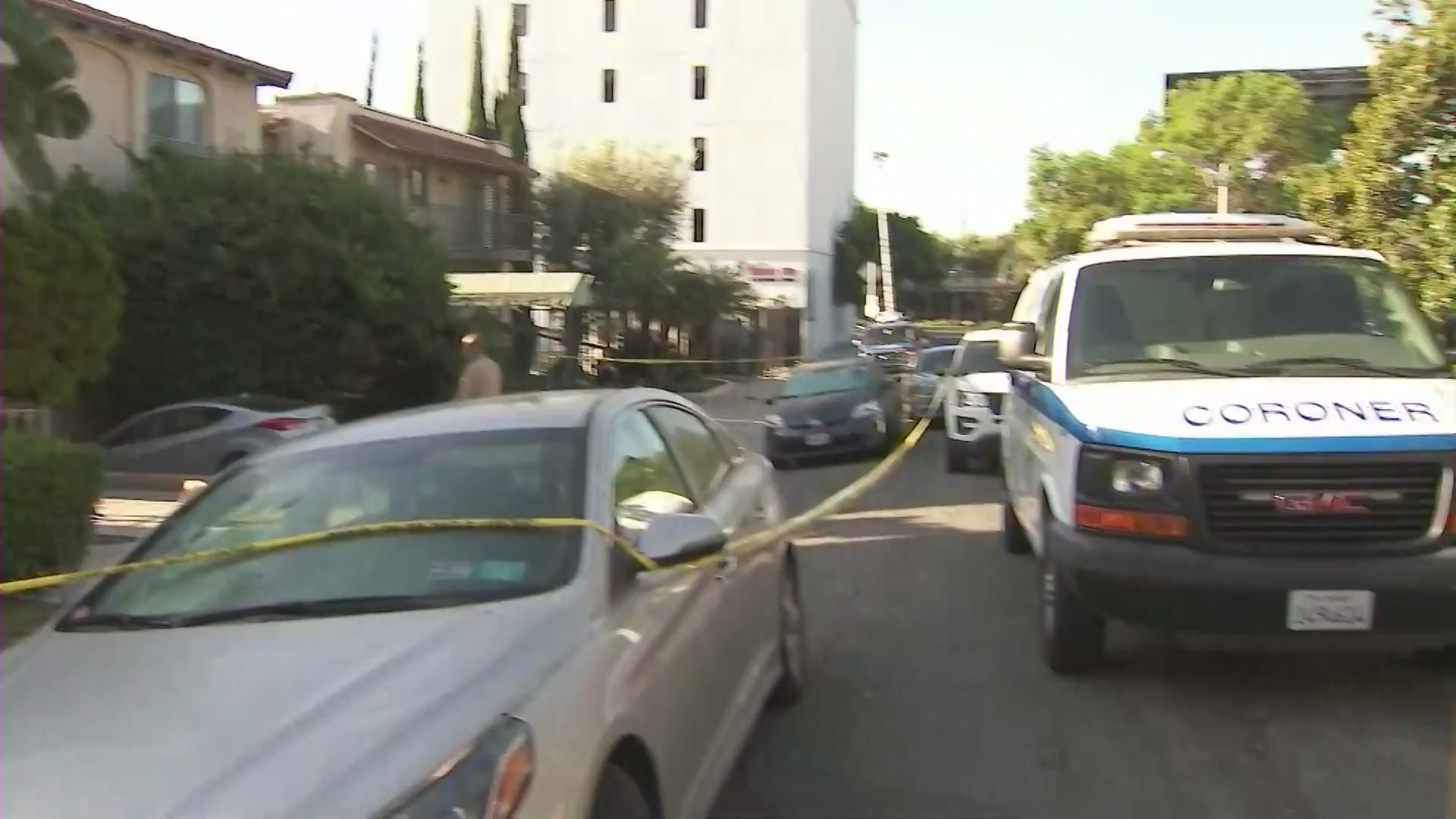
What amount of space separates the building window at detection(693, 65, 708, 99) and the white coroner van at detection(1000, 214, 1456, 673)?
171 feet

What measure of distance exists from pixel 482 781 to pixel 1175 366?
15.2 ft

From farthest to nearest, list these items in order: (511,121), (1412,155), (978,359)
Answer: (511,121) → (978,359) → (1412,155)

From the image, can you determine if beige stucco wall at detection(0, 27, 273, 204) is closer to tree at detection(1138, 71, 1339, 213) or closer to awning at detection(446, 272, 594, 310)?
awning at detection(446, 272, 594, 310)

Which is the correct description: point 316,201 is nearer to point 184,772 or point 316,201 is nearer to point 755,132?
point 184,772

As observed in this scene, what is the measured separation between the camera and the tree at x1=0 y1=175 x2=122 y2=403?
47.7 ft

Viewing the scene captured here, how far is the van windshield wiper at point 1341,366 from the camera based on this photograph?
20.1 ft

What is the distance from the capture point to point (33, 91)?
6281 mm

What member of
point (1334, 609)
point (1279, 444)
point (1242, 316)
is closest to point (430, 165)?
point (1242, 316)

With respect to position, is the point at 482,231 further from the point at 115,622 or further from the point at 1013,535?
the point at 115,622

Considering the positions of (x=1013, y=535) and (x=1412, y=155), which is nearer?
(x=1013, y=535)

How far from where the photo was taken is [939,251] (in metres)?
78.1

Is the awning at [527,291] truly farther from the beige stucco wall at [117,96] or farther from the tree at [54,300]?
the tree at [54,300]

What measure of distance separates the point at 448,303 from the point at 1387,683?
1832cm

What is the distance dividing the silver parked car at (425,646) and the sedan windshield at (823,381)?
12.5 meters
